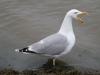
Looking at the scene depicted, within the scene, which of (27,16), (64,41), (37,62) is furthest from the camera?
(27,16)

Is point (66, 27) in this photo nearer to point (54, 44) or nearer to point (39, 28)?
point (54, 44)

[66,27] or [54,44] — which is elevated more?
[66,27]

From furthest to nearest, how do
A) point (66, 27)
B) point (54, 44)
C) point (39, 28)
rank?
point (39, 28) < point (66, 27) < point (54, 44)

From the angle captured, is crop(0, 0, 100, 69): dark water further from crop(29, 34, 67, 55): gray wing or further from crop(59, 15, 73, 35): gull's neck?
crop(59, 15, 73, 35): gull's neck

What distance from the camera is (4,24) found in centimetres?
1101

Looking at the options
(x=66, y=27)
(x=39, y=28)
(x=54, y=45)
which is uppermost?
(x=66, y=27)

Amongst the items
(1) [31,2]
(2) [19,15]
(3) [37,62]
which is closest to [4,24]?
(2) [19,15]

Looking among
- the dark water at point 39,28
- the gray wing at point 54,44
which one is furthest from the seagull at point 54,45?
the dark water at point 39,28

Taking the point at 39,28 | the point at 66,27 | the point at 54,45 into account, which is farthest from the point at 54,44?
the point at 39,28

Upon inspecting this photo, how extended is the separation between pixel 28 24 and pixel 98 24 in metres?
2.14

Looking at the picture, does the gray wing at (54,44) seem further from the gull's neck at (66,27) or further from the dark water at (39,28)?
the dark water at (39,28)

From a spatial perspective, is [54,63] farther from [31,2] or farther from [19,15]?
[31,2]

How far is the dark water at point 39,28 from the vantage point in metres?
9.09

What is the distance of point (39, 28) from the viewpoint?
1067cm
